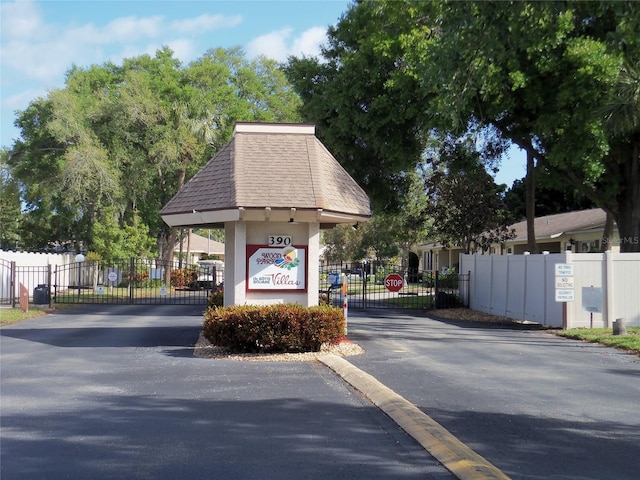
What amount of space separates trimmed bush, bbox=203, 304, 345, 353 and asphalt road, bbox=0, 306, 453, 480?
2.64 feet

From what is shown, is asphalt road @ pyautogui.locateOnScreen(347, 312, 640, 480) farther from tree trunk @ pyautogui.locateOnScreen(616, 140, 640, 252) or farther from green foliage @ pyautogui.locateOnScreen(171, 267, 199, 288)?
green foliage @ pyautogui.locateOnScreen(171, 267, 199, 288)

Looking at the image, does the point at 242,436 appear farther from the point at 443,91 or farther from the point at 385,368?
the point at 443,91

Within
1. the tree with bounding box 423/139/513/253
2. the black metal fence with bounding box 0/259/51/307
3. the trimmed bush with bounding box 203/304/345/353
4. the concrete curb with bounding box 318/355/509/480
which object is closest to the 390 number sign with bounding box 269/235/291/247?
the trimmed bush with bounding box 203/304/345/353

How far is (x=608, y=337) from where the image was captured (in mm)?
15750

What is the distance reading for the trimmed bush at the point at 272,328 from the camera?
12789 mm

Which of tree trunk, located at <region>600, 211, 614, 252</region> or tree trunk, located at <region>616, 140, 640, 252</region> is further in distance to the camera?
tree trunk, located at <region>600, 211, 614, 252</region>

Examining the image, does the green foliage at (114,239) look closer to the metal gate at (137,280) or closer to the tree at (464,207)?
the metal gate at (137,280)

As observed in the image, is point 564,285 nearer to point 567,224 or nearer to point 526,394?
point 526,394

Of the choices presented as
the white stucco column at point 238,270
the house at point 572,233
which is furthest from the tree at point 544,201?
the white stucco column at point 238,270

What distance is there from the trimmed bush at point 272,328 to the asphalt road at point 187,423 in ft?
2.64

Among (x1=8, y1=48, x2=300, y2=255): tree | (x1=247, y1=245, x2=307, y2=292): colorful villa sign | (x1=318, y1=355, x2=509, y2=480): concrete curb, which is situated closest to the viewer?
(x1=318, y1=355, x2=509, y2=480): concrete curb

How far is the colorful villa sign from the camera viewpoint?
46.6 feet

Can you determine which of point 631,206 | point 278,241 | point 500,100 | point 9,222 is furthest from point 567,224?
point 9,222

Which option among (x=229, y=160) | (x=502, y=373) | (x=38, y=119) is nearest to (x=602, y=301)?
(x=502, y=373)
